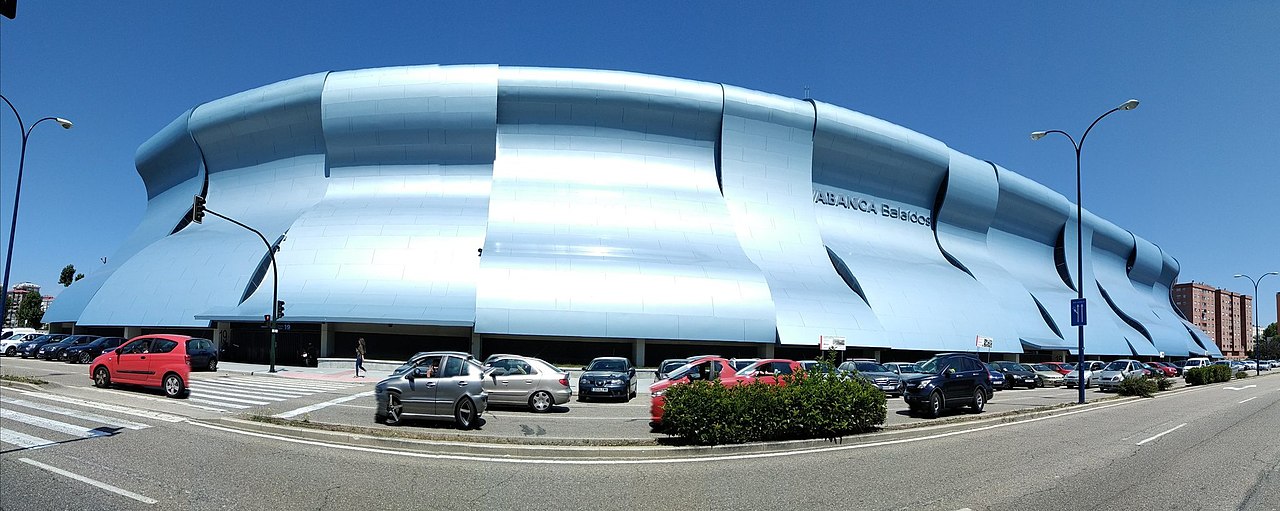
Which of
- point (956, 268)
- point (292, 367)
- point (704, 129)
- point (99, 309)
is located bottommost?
point (292, 367)

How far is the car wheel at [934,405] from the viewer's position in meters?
17.3

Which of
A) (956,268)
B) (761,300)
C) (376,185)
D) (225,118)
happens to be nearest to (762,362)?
(761,300)

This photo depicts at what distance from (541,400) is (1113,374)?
30608 mm

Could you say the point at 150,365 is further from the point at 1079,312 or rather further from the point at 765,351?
the point at 1079,312

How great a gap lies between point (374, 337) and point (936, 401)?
101 feet

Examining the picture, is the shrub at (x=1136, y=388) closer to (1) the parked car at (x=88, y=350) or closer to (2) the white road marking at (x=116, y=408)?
(2) the white road marking at (x=116, y=408)

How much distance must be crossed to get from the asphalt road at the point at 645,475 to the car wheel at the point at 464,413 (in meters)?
2.72

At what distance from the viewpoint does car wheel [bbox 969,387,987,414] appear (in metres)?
18.6

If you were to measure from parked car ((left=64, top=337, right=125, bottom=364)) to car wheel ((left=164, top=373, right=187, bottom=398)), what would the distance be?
2058 cm

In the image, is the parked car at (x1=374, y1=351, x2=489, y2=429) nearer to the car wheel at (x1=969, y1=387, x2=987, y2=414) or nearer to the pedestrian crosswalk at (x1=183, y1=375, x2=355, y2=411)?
the pedestrian crosswalk at (x1=183, y1=375, x2=355, y2=411)

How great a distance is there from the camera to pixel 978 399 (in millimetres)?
18766

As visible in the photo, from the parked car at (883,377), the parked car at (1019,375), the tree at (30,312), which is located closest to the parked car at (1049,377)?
the parked car at (1019,375)

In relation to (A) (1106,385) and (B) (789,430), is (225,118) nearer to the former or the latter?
(B) (789,430)

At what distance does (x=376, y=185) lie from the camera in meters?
44.4
